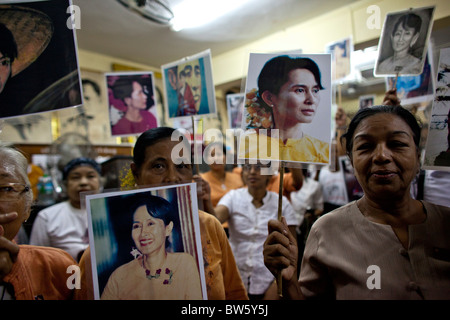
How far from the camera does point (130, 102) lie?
1.91 metres

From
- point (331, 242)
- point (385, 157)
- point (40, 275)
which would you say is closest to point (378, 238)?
point (331, 242)

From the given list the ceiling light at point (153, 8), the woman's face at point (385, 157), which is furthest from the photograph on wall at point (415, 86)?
the ceiling light at point (153, 8)

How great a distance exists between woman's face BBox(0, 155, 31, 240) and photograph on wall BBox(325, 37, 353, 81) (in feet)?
6.81

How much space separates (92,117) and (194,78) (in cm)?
394

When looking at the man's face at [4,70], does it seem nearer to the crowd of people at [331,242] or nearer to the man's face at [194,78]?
the crowd of people at [331,242]

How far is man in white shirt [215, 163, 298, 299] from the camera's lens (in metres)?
1.79

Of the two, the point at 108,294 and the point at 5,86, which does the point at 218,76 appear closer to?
the point at 5,86

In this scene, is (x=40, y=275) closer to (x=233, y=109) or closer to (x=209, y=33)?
(x=233, y=109)

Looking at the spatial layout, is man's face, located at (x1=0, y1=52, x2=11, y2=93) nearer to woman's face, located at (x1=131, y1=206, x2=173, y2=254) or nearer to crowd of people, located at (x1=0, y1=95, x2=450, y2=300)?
crowd of people, located at (x1=0, y1=95, x2=450, y2=300)

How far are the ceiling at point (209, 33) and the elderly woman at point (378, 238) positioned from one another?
8.61ft

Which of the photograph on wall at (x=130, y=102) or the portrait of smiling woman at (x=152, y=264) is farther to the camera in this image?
the photograph on wall at (x=130, y=102)

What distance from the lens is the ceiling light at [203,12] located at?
313cm

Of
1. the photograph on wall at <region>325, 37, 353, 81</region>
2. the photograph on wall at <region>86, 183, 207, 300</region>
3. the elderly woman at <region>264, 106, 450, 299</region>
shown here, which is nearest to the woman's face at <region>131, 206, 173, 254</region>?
the photograph on wall at <region>86, 183, 207, 300</region>

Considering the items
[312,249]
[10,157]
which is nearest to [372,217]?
[312,249]
